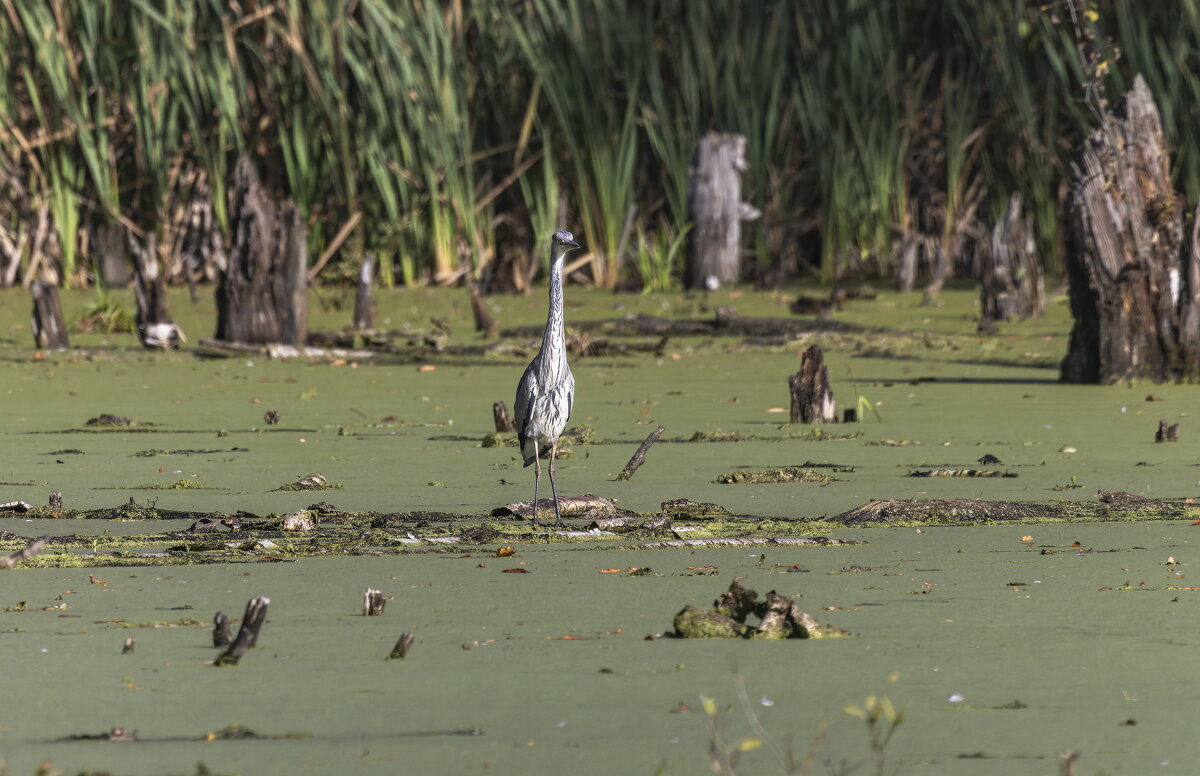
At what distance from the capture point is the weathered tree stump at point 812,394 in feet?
29.3

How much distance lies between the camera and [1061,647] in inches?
158

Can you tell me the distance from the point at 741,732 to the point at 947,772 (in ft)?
1.37

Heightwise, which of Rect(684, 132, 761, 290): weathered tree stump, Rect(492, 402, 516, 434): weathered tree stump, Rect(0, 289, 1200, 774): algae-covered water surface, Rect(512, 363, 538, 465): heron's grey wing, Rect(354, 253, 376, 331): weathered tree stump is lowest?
Rect(0, 289, 1200, 774): algae-covered water surface

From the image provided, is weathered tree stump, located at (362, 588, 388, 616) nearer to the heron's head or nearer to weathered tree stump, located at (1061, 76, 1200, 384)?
the heron's head

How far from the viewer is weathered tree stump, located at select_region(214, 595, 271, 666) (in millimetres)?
3744

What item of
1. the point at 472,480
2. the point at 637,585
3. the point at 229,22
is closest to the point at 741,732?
the point at 637,585

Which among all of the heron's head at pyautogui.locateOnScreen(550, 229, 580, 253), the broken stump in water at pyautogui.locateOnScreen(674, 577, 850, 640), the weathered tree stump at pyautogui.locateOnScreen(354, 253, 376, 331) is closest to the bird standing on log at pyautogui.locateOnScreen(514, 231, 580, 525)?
the heron's head at pyautogui.locateOnScreen(550, 229, 580, 253)

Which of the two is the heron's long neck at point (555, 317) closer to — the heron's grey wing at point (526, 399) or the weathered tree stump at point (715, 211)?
the heron's grey wing at point (526, 399)

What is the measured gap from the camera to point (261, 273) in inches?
526

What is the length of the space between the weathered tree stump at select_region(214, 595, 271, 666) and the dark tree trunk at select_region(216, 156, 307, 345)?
9.70m

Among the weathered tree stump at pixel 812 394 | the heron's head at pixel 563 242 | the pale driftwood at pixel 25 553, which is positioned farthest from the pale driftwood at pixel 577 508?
the weathered tree stump at pixel 812 394

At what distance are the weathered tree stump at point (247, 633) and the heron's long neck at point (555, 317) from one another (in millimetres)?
2444

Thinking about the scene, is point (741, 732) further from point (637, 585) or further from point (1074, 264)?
point (1074, 264)

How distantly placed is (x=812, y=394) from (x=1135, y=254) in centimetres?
268
